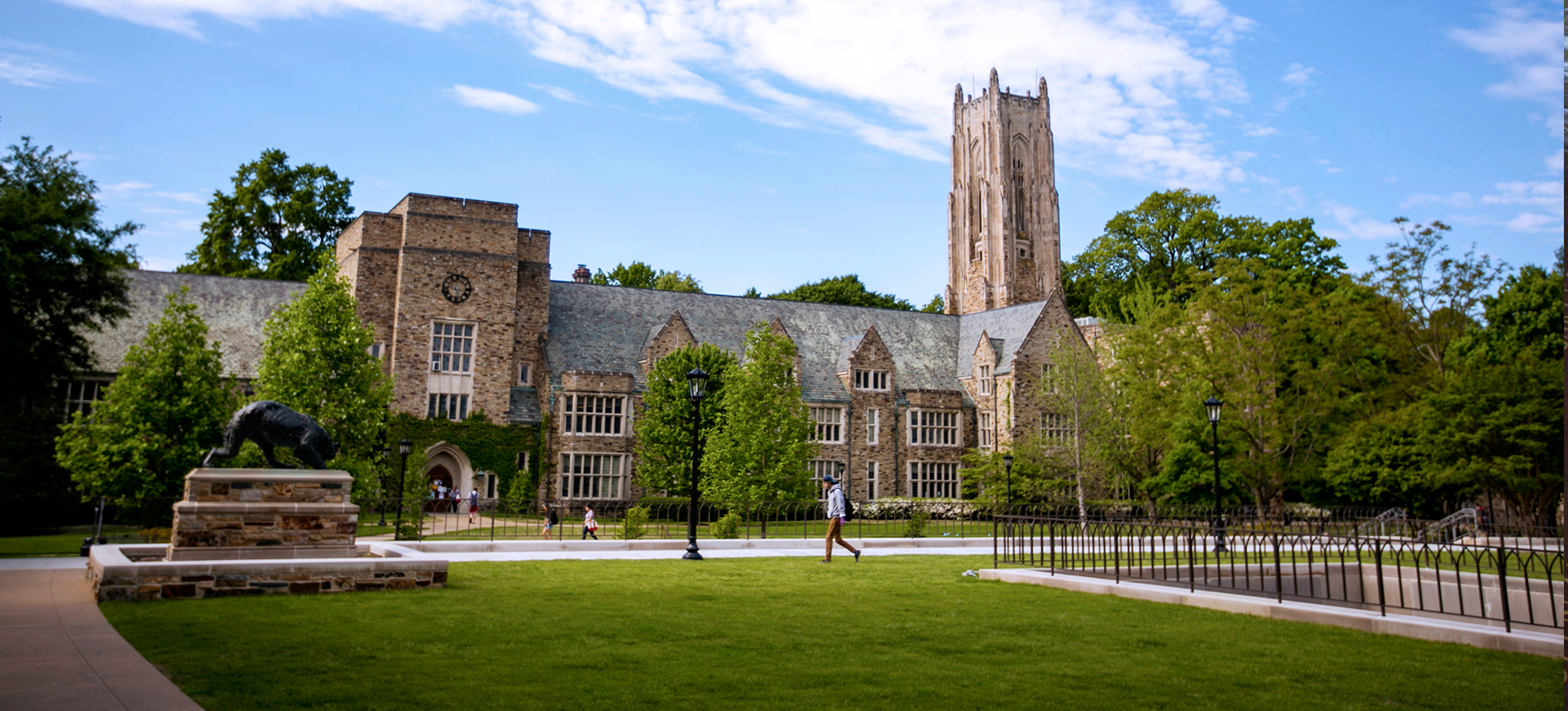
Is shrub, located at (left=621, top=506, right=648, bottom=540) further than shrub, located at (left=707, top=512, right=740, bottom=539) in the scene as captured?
No

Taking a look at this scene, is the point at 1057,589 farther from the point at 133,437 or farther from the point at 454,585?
the point at 133,437

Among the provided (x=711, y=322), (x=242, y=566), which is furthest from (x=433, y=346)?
(x=242, y=566)

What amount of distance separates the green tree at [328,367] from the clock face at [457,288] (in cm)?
884

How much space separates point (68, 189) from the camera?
3372 centimetres

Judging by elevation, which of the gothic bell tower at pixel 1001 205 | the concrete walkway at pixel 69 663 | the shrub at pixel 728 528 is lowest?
the concrete walkway at pixel 69 663

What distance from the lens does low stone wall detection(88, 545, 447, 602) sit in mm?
12633

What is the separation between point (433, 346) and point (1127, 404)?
2752cm

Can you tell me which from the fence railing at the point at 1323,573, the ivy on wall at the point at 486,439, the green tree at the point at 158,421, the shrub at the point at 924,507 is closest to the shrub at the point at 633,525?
the fence railing at the point at 1323,573

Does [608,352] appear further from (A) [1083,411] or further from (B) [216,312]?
(A) [1083,411]

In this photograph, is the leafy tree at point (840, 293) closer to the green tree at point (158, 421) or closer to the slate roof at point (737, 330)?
the slate roof at point (737, 330)

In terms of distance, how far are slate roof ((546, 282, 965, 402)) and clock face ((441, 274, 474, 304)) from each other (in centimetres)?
411

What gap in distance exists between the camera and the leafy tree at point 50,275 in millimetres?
30812

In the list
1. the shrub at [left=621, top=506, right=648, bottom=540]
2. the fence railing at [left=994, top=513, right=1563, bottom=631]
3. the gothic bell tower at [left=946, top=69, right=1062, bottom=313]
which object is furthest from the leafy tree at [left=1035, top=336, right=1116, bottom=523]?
the gothic bell tower at [left=946, top=69, right=1062, bottom=313]

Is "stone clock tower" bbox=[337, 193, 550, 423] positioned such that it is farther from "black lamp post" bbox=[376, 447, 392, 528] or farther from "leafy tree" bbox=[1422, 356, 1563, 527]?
"leafy tree" bbox=[1422, 356, 1563, 527]
